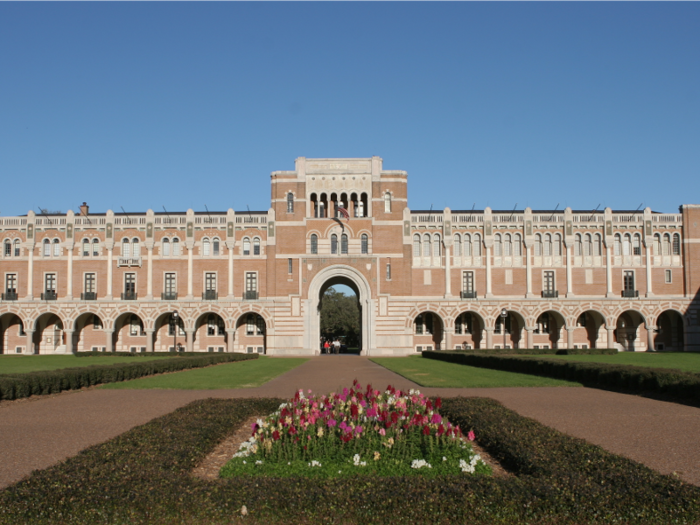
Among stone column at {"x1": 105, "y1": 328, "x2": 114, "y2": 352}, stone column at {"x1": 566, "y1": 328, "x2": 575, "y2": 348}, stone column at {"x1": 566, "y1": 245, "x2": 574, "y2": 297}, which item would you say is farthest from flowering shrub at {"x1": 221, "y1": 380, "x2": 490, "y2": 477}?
stone column at {"x1": 105, "y1": 328, "x2": 114, "y2": 352}

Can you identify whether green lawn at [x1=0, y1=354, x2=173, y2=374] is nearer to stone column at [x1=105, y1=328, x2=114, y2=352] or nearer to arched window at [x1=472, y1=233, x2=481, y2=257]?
stone column at [x1=105, y1=328, x2=114, y2=352]

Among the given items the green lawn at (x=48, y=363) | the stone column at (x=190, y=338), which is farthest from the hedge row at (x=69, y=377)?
the stone column at (x=190, y=338)

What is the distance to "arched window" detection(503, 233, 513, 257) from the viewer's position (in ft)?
181

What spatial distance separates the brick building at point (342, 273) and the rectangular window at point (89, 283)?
0.39ft

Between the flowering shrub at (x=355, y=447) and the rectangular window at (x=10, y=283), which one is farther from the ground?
the rectangular window at (x=10, y=283)

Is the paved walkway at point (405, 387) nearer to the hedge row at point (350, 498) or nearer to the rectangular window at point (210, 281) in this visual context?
the hedge row at point (350, 498)

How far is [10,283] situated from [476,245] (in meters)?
40.6

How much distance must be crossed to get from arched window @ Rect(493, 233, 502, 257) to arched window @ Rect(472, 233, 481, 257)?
130 centimetres

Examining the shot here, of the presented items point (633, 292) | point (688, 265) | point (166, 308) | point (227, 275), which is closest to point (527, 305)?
point (633, 292)

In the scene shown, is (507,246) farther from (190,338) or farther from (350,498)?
(350,498)

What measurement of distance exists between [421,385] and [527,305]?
3500cm

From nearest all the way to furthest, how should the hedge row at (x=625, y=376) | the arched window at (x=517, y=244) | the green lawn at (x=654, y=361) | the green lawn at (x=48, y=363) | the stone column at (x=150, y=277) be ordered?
the hedge row at (x=625, y=376)
the green lawn at (x=654, y=361)
the green lawn at (x=48, y=363)
the stone column at (x=150, y=277)
the arched window at (x=517, y=244)

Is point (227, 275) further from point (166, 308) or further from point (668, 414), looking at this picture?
point (668, 414)

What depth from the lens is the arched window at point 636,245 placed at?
55.0 m
